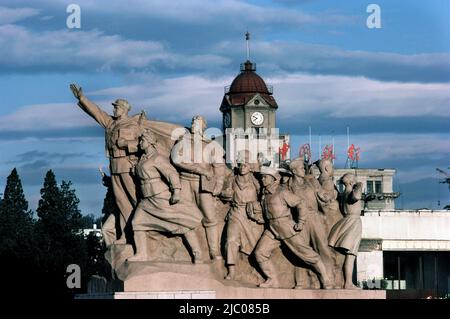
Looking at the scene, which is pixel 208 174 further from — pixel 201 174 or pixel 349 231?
pixel 349 231

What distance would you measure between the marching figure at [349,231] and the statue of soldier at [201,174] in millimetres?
2314

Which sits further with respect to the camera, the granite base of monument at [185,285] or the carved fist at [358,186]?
the carved fist at [358,186]

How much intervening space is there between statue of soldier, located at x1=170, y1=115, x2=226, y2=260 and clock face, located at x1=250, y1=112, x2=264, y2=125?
52.3 m

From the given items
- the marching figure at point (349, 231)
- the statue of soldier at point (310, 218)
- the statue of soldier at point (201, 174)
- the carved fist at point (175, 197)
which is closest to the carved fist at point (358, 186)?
the marching figure at point (349, 231)

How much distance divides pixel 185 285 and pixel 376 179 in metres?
67.2

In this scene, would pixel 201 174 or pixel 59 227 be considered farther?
pixel 59 227

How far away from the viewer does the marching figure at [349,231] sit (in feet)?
78.3

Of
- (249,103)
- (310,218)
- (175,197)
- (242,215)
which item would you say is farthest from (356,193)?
(249,103)

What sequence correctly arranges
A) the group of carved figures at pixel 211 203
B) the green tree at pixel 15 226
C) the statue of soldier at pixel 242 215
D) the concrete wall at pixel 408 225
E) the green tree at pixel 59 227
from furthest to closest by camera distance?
the concrete wall at pixel 408 225 < the green tree at pixel 59 227 < the green tree at pixel 15 226 < the statue of soldier at pixel 242 215 < the group of carved figures at pixel 211 203

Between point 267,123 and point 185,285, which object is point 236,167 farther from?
point 267,123

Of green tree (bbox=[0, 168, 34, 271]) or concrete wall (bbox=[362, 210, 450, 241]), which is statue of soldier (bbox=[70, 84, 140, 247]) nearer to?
green tree (bbox=[0, 168, 34, 271])

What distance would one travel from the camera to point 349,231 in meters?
23.9

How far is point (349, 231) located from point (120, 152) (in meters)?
4.64

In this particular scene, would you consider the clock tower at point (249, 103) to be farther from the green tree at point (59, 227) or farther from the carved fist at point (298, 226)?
the carved fist at point (298, 226)
